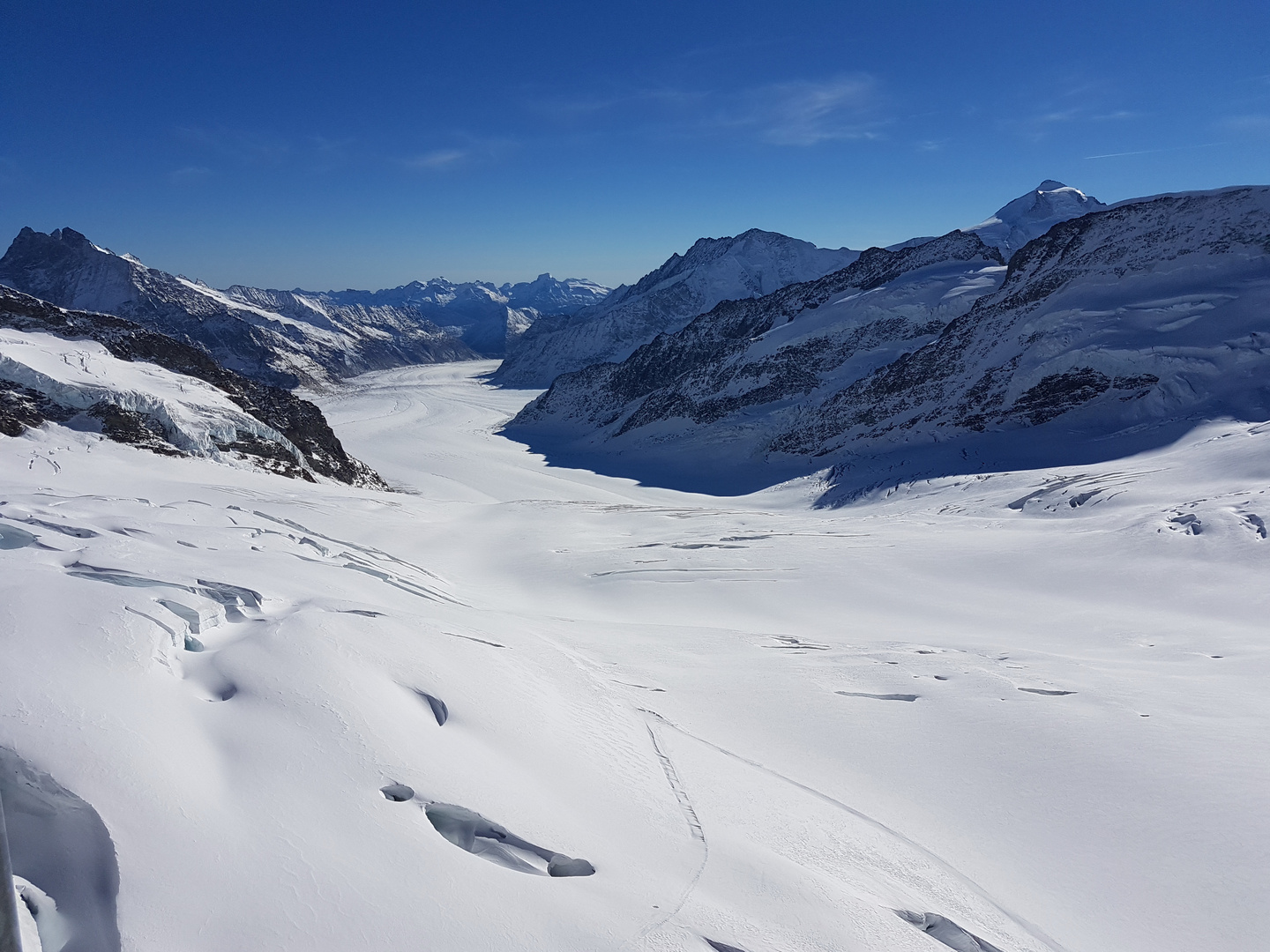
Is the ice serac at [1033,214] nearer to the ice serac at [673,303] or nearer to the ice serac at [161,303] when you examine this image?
the ice serac at [673,303]

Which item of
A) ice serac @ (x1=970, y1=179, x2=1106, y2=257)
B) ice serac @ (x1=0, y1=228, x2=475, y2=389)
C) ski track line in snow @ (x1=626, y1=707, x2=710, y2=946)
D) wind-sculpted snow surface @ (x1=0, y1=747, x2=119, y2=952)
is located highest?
ice serac @ (x1=970, y1=179, x2=1106, y2=257)

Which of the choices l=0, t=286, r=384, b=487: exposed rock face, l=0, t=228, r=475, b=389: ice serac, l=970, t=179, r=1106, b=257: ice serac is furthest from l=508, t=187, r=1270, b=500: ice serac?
l=0, t=228, r=475, b=389: ice serac

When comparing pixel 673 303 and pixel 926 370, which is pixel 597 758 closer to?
pixel 926 370

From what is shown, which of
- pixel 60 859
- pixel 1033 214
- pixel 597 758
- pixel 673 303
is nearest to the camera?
pixel 60 859

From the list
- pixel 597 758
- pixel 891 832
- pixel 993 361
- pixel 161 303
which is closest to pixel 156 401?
pixel 597 758

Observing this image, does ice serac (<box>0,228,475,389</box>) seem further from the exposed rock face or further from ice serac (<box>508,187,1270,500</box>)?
the exposed rock face

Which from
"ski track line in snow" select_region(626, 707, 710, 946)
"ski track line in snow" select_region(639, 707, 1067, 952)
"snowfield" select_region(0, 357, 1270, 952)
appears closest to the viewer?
"snowfield" select_region(0, 357, 1270, 952)

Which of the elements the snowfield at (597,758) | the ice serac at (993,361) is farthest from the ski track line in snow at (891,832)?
the ice serac at (993,361)

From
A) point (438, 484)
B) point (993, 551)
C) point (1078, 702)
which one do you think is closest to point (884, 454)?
point (993, 551)
